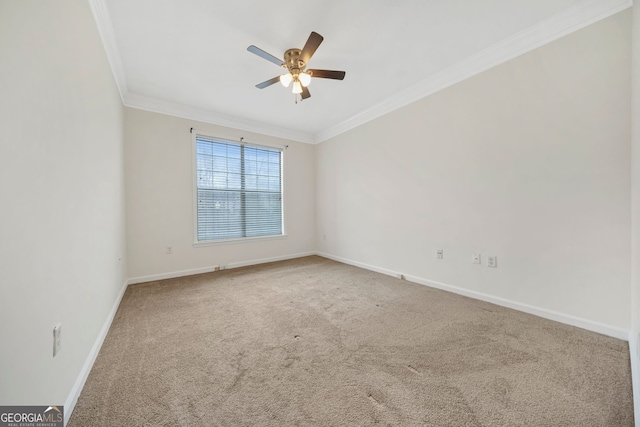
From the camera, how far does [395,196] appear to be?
346cm

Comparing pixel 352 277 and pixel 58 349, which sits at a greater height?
pixel 58 349

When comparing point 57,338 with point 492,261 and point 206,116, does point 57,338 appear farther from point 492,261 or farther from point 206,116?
point 206,116

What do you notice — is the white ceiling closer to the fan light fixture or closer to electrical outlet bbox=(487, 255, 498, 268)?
the fan light fixture

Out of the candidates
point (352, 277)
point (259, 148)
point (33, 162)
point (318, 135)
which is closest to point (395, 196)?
point (352, 277)

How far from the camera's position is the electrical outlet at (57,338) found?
109cm

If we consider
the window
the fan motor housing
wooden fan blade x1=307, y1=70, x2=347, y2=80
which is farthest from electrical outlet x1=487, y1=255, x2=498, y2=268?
the window

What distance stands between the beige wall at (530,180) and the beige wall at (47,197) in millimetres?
3286

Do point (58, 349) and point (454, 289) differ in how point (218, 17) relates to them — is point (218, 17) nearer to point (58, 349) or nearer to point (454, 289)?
point (58, 349)

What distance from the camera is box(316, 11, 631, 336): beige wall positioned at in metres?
1.82

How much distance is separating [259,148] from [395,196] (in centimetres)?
266

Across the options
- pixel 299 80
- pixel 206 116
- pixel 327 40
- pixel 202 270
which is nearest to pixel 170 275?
pixel 202 270

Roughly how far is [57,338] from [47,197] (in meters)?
0.67

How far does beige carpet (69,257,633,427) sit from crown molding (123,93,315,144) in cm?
264

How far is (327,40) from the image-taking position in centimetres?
222
